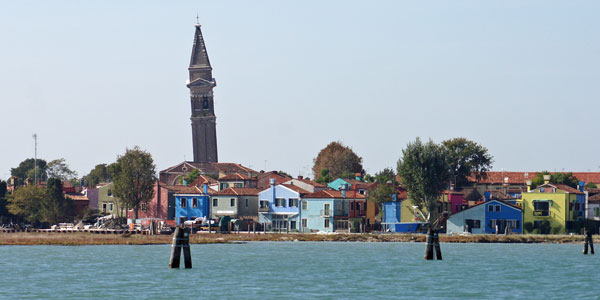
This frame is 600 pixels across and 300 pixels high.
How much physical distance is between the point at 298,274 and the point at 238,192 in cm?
6318

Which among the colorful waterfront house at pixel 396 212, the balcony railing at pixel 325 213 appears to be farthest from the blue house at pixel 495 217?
the balcony railing at pixel 325 213

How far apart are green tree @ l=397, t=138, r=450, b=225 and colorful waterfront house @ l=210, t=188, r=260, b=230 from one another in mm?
17933

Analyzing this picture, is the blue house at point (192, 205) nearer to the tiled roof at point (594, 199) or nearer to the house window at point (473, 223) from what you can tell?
the house window at point (473, 223)

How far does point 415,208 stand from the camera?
126 m

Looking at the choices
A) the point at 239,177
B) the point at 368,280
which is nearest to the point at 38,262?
the point at 368,280

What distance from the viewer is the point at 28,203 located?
A: 138 m

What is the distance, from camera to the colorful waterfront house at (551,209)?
120625mm

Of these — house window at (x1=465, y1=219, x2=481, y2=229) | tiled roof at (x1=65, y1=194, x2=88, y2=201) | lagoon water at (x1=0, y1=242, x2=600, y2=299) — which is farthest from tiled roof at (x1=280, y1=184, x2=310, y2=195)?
tiled roof at (x1=65, y1=194, x2=88, y2=201)

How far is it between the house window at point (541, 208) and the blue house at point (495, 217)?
1511mm

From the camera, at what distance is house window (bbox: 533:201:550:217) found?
121000 millimetres

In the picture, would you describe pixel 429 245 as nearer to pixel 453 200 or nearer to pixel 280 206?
pixel 453 200

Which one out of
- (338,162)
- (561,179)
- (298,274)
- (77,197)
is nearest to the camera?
(298,274)

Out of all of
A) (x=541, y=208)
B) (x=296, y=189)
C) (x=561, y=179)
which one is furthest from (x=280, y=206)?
(x=561, y=179)

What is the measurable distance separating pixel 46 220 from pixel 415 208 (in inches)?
1685
